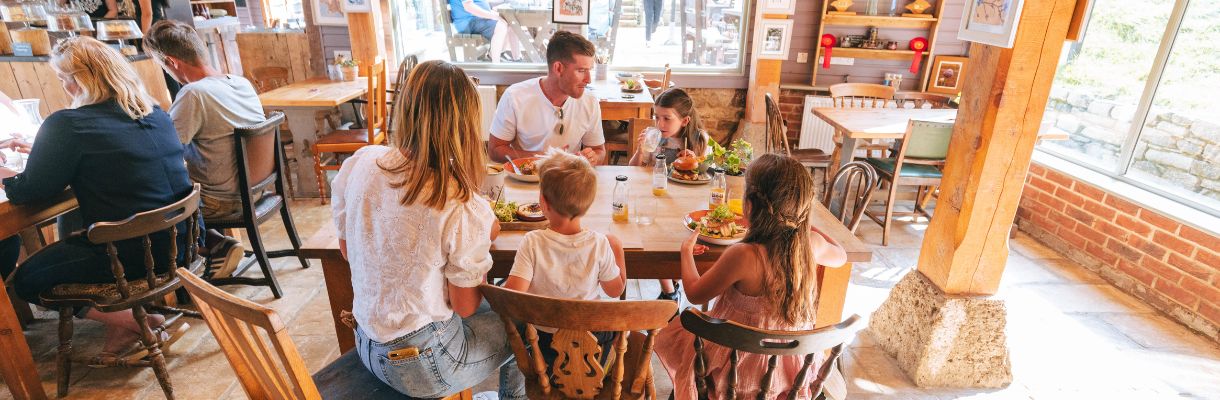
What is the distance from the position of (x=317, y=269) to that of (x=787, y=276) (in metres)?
2.69

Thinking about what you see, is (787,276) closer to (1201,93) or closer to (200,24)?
(1201,93)

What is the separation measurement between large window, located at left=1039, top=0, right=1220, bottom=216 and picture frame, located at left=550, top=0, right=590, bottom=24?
3.62 m

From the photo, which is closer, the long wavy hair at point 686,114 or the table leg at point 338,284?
the table leg at point 338,284

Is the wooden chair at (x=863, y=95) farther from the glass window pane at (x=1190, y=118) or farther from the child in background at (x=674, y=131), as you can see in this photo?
the child in background at (x=674, y=131)

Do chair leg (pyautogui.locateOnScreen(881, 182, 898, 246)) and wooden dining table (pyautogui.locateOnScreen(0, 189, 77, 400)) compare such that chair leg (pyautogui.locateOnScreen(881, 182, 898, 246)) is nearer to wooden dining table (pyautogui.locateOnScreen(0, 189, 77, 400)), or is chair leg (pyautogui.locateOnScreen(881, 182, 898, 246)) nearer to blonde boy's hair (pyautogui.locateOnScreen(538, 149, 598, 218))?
blonde boy's hair (pyautogui.locateOnScreen(538, 149, 598, 218))

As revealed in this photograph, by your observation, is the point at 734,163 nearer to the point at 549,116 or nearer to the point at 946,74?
the point at 549,116

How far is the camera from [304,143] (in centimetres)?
429

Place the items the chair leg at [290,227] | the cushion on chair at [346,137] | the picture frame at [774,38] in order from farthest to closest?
the picture frame at [774,38]
the cushion on chair at [346,137]
the chair leg at [290,227]

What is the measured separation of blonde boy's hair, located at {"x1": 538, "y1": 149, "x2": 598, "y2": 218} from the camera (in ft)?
4.83

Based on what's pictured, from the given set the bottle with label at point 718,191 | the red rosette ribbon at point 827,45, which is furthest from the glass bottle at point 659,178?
the red rosette ribbon at point 827,45

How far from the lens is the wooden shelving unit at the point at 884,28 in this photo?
4.94m

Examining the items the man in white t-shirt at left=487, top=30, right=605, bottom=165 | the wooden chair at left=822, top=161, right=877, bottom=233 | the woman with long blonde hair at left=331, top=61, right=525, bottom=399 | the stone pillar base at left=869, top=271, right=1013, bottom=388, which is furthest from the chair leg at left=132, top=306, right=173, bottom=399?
the stone pillar base at left=869, top=271, right=1013, bottom=388

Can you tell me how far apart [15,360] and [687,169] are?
8.27 ft

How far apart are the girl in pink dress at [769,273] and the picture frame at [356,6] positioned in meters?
4.27
